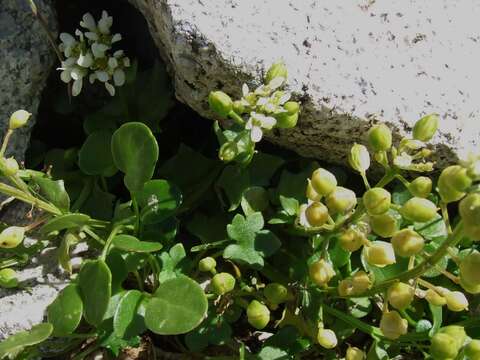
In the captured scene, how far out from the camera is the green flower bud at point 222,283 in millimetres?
1729

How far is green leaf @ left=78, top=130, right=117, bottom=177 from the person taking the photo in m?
2.01

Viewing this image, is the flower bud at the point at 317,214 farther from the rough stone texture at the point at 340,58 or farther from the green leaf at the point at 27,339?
the green leaf at the point at 27,339

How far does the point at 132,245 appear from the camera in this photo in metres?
1.72

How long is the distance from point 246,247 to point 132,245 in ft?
0.94

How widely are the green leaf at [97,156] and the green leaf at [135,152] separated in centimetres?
21

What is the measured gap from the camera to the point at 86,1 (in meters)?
2.35

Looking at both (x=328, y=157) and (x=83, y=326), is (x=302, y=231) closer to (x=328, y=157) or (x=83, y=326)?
A: (x=328, y=157)

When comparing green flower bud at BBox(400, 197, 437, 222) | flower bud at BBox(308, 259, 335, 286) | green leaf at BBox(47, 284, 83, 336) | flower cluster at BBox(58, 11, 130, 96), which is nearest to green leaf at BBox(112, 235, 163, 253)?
green leaf at BBox(47, 284, 83, 336)

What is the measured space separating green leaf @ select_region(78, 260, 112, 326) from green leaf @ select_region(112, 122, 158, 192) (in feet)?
0.79

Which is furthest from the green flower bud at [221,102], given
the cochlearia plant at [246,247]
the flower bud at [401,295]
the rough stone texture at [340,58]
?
the flower bud at [401,295]

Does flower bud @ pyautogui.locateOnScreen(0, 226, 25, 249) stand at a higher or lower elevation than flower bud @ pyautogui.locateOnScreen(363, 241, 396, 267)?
lower

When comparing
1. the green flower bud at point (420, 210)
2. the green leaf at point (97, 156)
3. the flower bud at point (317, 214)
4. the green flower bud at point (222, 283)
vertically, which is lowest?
the green flower bud at point (222, 283)

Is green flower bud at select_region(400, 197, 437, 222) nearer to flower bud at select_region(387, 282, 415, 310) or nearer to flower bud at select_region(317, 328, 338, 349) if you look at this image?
flower bud at select_region(387, 282, 415, 310)

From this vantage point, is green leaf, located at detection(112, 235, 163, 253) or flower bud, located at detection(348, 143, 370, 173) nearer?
flower bud, located at detection(348, 143, 370, 173)
